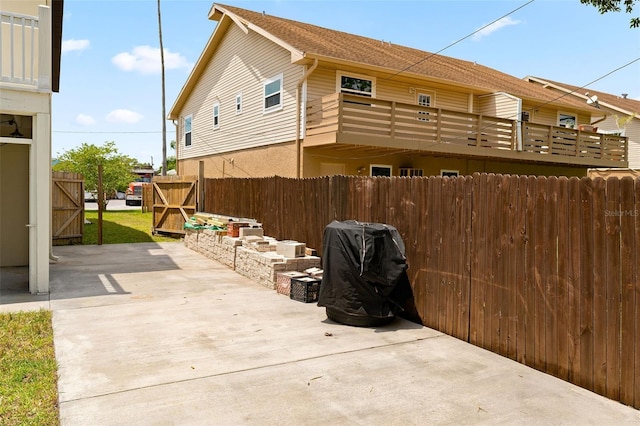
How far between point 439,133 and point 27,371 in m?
12.5

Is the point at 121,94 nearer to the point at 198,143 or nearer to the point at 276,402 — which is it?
the point at 198,143

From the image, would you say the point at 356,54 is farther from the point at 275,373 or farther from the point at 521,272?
the point at 275,373

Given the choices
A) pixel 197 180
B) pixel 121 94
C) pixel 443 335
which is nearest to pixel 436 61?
pixel 197 180

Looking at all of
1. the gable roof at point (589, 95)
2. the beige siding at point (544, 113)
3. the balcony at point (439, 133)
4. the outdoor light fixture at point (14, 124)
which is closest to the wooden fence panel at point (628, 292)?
the balcony at point (439, 133)

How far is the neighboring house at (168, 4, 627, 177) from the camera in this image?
13.5 meters

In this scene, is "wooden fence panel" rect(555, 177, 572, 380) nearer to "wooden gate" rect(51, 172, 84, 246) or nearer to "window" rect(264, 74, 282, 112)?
"window" rect(264, 74, 282, 112)

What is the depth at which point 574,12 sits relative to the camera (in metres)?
12.6

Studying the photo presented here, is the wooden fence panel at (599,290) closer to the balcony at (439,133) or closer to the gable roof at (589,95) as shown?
the balcony at (439,133)

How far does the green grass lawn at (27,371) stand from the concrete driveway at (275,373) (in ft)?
0.42

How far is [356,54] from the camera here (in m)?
14.9

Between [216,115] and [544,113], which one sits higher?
[544,113]

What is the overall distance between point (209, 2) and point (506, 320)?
59.6 ft

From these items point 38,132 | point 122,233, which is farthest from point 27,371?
point 122,233

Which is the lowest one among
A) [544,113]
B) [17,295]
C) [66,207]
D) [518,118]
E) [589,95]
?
[17,295]
